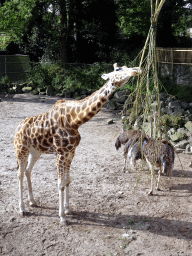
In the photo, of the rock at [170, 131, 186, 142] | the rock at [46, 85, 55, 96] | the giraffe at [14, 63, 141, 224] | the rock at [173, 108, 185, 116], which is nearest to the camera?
the giraffe at [14, 63, 141, 224]

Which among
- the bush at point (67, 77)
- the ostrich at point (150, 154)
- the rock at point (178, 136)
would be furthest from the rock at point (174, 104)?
the bush at point (67, 77)

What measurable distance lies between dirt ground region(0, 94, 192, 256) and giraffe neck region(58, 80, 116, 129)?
1.10 metres

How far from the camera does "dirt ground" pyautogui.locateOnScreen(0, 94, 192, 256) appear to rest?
407cm

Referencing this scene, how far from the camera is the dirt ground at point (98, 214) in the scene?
407 cm

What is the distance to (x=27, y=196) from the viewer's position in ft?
17.7

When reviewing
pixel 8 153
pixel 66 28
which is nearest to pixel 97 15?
pixel 66 28

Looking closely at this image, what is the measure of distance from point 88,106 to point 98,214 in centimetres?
205

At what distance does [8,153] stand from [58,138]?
374cm

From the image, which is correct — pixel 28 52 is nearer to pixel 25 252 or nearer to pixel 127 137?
pixel 127 137

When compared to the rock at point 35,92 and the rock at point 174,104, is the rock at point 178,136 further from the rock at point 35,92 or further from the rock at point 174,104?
the rock at point 35,92

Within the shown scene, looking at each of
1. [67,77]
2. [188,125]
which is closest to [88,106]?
[188,125]

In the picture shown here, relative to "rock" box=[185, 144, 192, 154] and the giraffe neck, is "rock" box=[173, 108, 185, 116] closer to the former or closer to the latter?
"rock" box=[185, 144, 192, 154]

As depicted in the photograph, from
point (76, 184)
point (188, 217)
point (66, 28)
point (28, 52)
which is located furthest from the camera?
point (28, 52)

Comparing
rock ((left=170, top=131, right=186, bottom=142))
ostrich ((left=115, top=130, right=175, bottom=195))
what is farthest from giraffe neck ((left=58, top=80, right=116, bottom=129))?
rock ((left=170, top=131, right=186, bottom=142))
